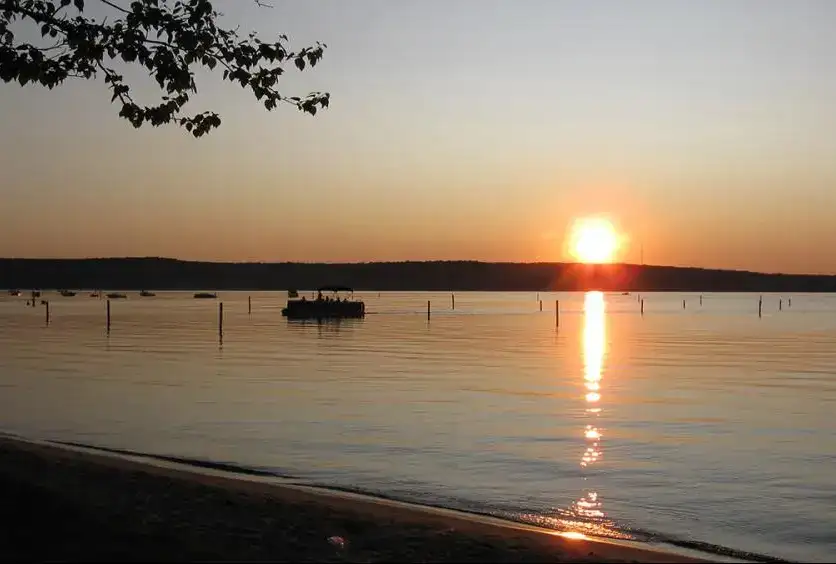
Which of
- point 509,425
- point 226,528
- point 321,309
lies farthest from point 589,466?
point 321,309

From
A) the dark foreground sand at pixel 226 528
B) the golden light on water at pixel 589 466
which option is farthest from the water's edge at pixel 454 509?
the dark foreground sand at pixel 226 528

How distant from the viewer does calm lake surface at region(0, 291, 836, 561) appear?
19.9 m

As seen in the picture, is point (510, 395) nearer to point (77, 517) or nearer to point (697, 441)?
point (697, 441)

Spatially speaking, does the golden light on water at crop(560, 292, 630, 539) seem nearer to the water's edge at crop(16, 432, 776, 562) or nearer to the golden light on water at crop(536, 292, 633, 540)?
the golden light on water at crop(536, 292, 633, 540)

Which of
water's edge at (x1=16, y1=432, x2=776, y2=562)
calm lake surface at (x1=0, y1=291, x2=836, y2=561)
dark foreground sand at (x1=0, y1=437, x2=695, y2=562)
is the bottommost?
calm lake surface at (x1=0, y1=291, x2=836, y2=561)

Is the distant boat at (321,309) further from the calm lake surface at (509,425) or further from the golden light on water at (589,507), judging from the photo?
the golden light on water at (589,507)

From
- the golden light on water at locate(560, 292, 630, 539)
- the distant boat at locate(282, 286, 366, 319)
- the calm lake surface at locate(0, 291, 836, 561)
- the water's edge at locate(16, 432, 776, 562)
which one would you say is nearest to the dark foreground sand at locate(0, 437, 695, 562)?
the water's edge at locate(16, 432, 776, 562)

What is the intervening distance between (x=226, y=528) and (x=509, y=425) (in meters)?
18.8

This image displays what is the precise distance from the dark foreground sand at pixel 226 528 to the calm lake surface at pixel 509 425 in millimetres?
3737

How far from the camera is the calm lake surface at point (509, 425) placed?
65.4 ft

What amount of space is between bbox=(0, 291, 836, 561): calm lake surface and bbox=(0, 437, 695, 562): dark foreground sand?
3737 millimetres

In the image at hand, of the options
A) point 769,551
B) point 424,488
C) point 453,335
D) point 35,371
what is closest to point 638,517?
point 769,551

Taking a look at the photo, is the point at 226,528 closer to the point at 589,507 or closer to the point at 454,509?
the point at 454,509

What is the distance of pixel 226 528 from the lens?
13.7 metres
